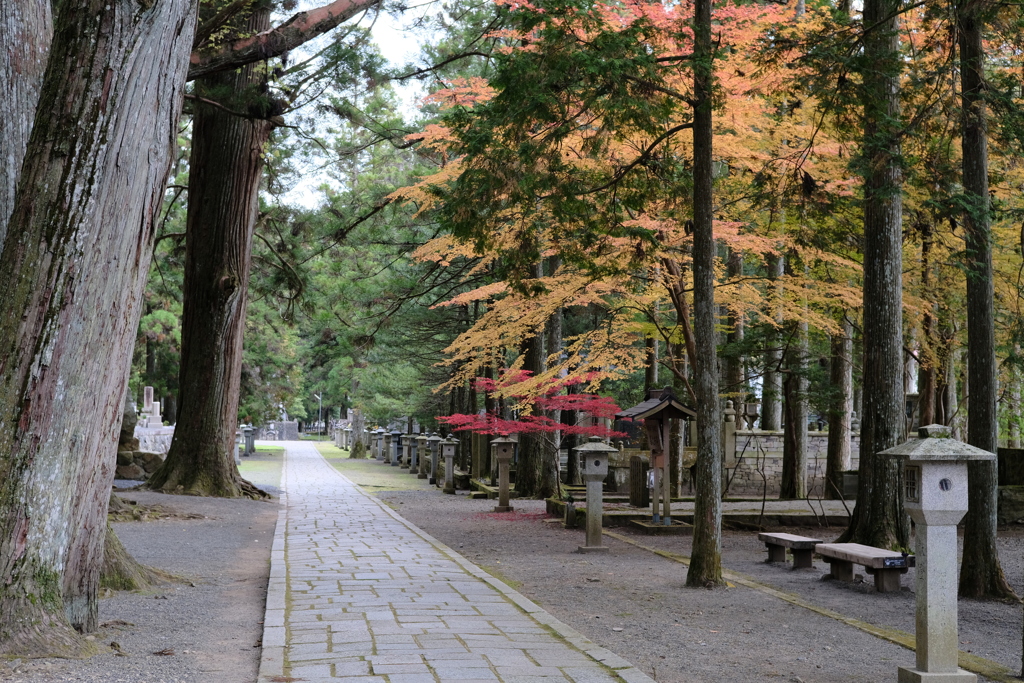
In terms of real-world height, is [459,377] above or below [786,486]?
above

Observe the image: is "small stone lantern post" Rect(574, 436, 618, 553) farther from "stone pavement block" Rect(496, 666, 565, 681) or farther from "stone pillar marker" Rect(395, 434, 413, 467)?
"stone pillar marker" Rect(395, 434, 413, 467)

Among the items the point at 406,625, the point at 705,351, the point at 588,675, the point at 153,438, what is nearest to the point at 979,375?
the point at 705,351

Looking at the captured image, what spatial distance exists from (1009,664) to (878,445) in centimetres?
480

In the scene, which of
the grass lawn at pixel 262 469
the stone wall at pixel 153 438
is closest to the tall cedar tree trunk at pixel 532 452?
the grass lawn at pixel 262 469

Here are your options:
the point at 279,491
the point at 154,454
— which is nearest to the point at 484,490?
the point at 279,491

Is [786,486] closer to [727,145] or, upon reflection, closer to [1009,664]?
[727,145]

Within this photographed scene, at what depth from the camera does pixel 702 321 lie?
877 centimetres

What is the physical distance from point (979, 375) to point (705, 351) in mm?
2526

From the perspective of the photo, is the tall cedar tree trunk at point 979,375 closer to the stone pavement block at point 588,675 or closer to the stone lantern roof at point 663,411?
the stone pavement block at point 588,675

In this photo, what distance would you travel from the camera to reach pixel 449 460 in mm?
21016

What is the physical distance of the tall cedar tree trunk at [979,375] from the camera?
8258 millimetres

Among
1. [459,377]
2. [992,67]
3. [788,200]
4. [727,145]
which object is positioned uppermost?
[992,67]

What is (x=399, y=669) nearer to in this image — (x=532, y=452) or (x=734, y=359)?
(x=734, y=359)

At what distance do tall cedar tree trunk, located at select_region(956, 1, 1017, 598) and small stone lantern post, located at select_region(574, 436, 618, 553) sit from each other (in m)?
4.14
